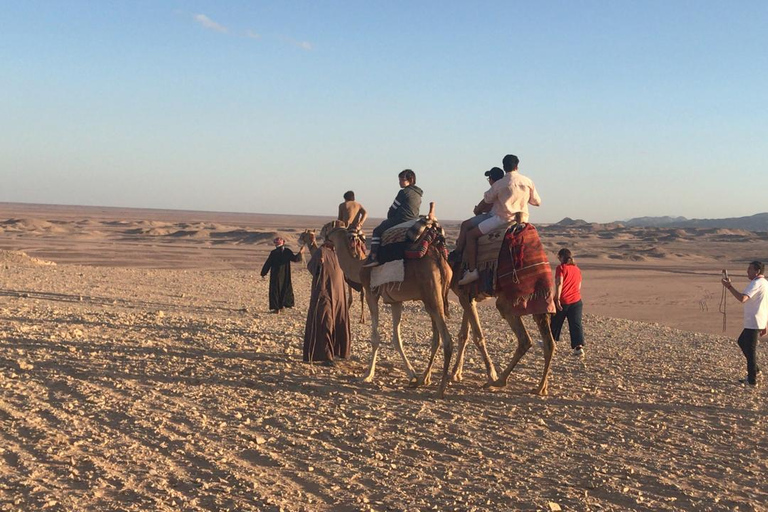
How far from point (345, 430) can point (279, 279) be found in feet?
35.0

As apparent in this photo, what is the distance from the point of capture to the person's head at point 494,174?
9.10 m

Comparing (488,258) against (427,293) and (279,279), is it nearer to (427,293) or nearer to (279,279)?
(427,293)

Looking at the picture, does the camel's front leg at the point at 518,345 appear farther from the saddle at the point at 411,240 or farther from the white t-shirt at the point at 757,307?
the white t-shirt at the point at 757,307

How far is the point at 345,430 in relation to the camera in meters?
7.08

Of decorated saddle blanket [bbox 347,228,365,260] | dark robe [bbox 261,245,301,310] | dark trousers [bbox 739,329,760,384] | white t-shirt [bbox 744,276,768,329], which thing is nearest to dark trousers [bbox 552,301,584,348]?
dark trousers [bbox 739,329,760,384]

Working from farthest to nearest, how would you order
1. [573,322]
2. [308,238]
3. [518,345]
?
[573,322], [308,238], [518,345]

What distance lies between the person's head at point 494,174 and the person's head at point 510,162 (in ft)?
0.99

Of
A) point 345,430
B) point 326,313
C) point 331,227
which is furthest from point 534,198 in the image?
point 345,430

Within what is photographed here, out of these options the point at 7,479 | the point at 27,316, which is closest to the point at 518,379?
the point at 7,479

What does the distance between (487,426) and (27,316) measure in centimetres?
1015

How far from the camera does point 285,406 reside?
26.0 ft

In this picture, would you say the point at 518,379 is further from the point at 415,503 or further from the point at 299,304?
the point at 299,304

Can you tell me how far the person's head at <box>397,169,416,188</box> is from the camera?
9156 millimetres

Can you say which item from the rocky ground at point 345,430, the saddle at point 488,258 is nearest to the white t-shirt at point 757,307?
the rocky ground at point 345,430
